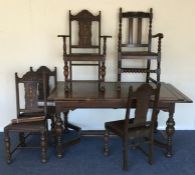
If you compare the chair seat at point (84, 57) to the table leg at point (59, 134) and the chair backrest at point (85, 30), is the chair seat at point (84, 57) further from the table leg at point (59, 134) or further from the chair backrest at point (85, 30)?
the table leg at point (59, 134)

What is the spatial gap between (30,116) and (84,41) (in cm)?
116

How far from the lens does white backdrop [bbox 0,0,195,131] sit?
11.9 feet

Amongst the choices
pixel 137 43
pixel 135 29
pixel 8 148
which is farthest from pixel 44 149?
pixel 135 29

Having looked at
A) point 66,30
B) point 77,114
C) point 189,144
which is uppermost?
point 66,30

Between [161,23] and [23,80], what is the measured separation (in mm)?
1852

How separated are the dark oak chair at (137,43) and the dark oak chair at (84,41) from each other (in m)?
0.25

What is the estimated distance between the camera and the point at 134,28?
3721mm

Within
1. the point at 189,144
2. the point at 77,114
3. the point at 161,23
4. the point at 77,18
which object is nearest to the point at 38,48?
the point at 77,18

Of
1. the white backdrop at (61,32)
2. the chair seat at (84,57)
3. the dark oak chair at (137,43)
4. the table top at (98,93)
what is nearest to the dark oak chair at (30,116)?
the table top at (98,93)

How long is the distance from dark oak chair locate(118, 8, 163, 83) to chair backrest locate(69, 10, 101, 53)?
310 millimetres

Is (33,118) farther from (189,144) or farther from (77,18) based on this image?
(189,144)

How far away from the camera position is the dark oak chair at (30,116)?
3.00m

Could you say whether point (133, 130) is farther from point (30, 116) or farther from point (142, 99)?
point (30, 116)

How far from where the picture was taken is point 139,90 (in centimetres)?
276
